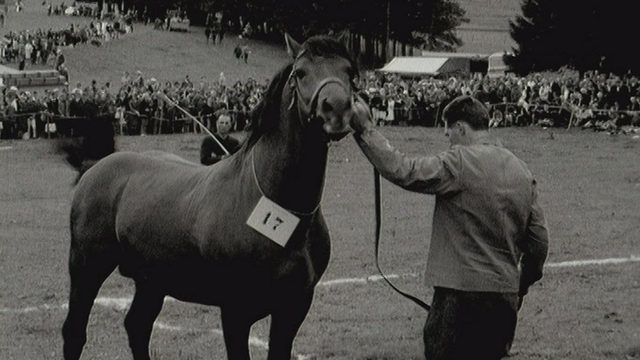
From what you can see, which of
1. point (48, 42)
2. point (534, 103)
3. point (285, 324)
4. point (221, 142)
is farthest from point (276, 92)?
point (48, 42)

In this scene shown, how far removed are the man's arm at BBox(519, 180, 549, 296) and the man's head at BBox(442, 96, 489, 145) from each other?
1.53 ft

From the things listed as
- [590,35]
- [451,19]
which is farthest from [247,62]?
[590,35]

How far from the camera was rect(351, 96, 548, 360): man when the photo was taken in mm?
5207

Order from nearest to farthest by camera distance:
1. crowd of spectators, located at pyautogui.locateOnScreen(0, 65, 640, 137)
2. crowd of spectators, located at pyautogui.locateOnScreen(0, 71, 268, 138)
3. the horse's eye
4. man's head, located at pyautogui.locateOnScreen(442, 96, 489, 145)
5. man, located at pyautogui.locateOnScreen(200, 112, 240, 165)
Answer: man's head, located at pyautogui.locateOnScreen(442, 96, 489, 145) → the horse's eye → man, located at pyautogui.locateOnScreen(200, 112, 240, 165) → crowd of spectators, located at pyautogui.locateOnScreen(0, 71, 268, 138) → crowd of spectators, located at pyautogui.locateOnScreen(0, 65, 640, 137)

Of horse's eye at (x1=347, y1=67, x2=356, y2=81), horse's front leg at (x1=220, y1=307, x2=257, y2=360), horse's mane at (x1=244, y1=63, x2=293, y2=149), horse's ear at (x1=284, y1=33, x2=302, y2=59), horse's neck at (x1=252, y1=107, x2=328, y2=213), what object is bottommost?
horse's front leg at (x1=220, y1=307, x2=257, y2=360)

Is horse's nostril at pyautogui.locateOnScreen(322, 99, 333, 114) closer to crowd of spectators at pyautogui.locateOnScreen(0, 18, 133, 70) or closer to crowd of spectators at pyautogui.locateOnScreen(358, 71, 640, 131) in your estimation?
crowd of spectators at pyautogui.locateOnScreen(358, 71, 640, 131)

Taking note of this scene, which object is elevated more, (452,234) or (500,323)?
(452,234)

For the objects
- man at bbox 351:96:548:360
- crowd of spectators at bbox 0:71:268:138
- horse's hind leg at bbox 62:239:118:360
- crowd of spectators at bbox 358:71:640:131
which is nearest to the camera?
man at bbox 351:96:548:360

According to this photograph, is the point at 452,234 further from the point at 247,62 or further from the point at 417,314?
the point at 247,62

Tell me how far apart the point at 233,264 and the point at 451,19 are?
66.8 m

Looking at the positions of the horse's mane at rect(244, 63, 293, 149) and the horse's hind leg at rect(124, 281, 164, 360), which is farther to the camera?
the horse's hind leg at rect(124, 281, 164, 360)

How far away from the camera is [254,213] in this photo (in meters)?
5.90

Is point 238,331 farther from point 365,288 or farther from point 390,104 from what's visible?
point 390,104

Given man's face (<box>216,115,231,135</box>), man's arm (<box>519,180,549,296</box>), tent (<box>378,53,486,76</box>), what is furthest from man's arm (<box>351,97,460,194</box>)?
tent (<box>378,53,486,76</box>)
